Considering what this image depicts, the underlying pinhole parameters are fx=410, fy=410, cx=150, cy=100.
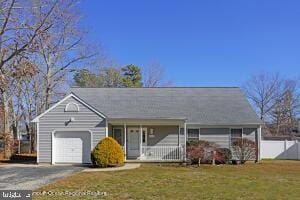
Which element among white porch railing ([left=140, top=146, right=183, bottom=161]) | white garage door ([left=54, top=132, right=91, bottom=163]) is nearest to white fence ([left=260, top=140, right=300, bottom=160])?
white porch railing ([left=140, top=146, right=183, bottom=161])

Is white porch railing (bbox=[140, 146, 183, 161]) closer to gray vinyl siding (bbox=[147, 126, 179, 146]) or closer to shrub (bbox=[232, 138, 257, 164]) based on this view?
gray vinyl siding (bbox=[147, 126, 179, 146])

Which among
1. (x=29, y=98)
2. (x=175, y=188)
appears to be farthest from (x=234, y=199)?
(x=29, y=98)

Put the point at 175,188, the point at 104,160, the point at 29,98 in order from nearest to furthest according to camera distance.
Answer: the point at 175,188 < the point at 104,160 < the point at 29,98

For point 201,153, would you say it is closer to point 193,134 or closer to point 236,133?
point 193,134

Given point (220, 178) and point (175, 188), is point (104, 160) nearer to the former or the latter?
point (220, 178)

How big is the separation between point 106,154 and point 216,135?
793cm

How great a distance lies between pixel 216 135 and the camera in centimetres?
2678

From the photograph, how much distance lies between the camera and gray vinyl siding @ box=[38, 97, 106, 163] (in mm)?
24812

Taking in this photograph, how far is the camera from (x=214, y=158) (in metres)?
24.5

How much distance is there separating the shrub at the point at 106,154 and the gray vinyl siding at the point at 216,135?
6.45m

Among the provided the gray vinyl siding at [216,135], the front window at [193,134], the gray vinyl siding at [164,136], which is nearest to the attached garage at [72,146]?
the gray vinyl siding at [164,136]

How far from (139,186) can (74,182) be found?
272cm

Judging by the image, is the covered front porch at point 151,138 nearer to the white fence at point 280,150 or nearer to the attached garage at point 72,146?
the attached garage at point 72,146

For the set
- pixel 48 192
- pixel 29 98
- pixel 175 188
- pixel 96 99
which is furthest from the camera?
pixel 29 98
